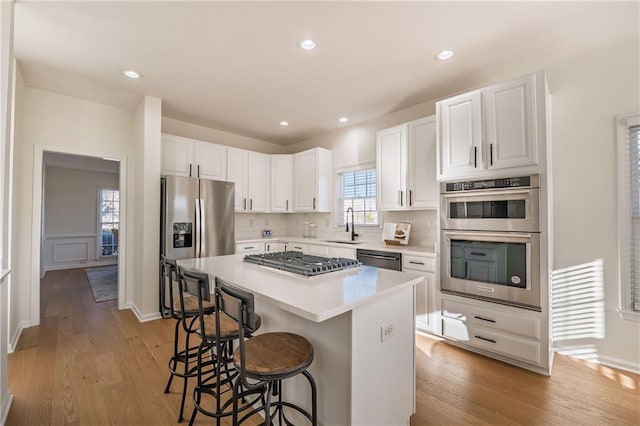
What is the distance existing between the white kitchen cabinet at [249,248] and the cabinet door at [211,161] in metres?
1.12

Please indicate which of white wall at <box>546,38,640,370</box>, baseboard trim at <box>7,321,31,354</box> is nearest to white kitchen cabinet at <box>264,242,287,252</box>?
baseboard trim at <box>7,321,31,354</box>

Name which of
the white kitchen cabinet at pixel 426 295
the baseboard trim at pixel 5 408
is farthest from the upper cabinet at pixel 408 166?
the baseboard trim at pixel 5 408

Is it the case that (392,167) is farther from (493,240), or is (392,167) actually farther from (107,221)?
Answer: (107,221)

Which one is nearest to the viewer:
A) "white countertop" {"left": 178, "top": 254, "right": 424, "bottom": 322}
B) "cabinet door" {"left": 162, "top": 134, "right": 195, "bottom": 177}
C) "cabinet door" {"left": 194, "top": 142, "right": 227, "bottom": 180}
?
"white countertop" {"left": 178, "top": 254, "right": 424, "bottom": 322}

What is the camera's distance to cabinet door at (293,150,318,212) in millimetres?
4777

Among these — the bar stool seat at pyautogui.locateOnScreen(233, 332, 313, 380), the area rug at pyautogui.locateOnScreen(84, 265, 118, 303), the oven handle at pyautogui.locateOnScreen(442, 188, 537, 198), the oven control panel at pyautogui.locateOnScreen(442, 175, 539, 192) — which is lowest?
the area rug at pyautogui.locateOnScreen(84, 265, 118, 303)

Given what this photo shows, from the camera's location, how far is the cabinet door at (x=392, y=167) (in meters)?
3.52

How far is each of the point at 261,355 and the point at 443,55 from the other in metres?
2.83

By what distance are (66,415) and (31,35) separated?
292cm

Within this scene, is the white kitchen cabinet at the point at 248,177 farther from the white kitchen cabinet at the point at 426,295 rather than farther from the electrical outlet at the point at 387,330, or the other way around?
the electrical outlet at the point at 387,330

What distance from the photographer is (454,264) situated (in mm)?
2766

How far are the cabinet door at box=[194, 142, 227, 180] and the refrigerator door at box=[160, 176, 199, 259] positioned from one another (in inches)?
22.6

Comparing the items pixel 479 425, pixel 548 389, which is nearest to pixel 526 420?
pixel 479 425

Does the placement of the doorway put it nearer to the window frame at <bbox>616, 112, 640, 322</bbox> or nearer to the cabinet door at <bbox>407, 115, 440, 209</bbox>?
the cabinet door at <bbox>407, 115, 440, 209</bbox>
